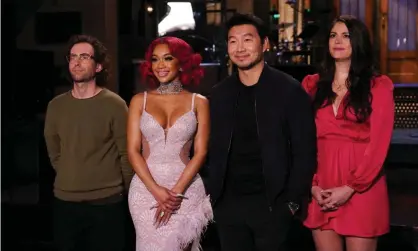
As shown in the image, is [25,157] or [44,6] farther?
[44,6]

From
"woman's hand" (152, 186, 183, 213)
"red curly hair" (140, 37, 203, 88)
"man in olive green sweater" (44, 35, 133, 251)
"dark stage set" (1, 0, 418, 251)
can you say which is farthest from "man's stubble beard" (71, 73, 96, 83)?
"dark stage set" (1, 0, 418, 251)

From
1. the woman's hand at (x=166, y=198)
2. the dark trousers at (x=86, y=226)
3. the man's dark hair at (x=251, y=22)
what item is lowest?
the dark trousers at (x=86, y=226)

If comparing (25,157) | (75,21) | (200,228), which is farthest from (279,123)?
(75,21)

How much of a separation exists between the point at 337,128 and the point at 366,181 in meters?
0.24

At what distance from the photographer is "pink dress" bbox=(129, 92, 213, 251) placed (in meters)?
2.56

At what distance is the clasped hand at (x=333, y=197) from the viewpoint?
2475 millimetres

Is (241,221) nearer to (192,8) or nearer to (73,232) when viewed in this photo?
(73,232)

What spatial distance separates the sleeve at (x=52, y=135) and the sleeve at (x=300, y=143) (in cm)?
113

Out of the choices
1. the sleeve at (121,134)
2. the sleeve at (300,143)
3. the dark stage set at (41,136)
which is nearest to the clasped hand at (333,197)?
the sleeve at (300,143)

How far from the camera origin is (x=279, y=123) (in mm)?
2379

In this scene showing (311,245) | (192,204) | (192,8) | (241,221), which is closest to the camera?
(241,221)

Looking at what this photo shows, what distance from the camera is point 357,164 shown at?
8.17ft

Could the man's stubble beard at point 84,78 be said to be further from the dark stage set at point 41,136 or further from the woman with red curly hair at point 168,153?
the dark stage set at point 41,136

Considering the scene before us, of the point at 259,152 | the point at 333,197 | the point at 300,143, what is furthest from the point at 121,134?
the point at 333,197
